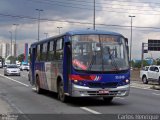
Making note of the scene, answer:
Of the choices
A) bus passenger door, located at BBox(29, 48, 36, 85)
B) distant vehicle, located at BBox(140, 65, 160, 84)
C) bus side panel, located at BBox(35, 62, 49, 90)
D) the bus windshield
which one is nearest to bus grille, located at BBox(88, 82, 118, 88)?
the bus windshield

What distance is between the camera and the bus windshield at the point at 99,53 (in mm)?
17016

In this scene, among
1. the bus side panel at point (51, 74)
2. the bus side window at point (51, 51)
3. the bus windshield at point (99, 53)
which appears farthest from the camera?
the bus side window at point (51, 51)

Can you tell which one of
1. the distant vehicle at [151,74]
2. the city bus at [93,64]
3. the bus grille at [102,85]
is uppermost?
the city bus at [93,64]

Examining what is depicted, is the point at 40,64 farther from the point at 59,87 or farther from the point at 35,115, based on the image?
the point at 35,115

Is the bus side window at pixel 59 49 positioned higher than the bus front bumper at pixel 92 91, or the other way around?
the bus side window at pixel 59 49

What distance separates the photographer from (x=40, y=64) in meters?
23.6

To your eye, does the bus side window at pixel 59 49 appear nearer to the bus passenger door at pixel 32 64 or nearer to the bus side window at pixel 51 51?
the bus side window at pixel 51 51

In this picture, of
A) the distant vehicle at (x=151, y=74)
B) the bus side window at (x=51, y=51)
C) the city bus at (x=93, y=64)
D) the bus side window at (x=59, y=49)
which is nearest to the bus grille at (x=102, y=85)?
the city bus at (x=93, y=64)

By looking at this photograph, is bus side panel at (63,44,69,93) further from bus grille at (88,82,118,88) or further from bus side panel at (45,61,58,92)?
bus side panel at (45,61,58,92)

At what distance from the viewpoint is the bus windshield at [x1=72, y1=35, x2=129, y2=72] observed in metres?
17.0

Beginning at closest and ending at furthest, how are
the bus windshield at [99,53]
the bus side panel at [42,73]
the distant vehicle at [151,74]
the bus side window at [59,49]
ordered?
1. the bus windshield at [99,53]
2. the bus side window at [59,49]
3. the bus side panel at [42,73]
4. the distant vehicle at [151,74]

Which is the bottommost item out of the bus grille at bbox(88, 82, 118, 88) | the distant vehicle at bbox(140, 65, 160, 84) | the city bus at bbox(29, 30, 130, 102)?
the distant vehicle at bbox(140, 65, 160, 84)

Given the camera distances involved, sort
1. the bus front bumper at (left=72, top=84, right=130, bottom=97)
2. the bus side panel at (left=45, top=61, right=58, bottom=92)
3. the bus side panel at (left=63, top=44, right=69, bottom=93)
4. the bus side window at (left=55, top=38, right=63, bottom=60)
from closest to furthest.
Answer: the bus front bumper at (left=72, top=84, right=130, bottom=97), the bus side panel at (left=63, top=44, right=69, bottom=93), the bus side window at (left=55, top=38, right=63, bottom=60), the bus side panel at (left=45, top=61, right=58, bottom=92)

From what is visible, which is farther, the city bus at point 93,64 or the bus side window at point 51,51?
the bus side window at point 51,51
